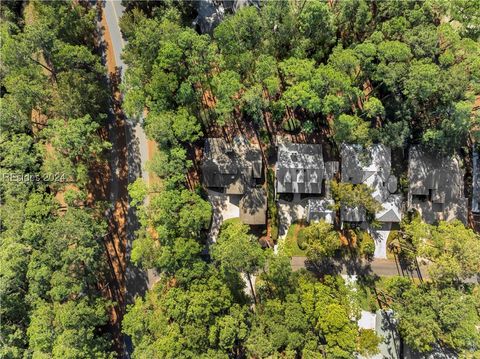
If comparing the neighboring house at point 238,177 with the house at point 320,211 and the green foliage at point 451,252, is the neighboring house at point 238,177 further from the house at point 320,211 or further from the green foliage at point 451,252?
the green foliage at point 451,252

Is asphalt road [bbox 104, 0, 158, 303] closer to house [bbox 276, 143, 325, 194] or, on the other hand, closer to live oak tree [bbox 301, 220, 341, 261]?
house [bbox 276, 143, 325, 194]

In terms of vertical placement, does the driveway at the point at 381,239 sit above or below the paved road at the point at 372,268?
above

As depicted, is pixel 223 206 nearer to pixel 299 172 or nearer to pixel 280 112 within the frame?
pixel 299 172

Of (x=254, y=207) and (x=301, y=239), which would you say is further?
(x=254, y=207)

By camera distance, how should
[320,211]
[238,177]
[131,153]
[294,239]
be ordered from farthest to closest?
[131,153]
[294,239]
[238,177]
[320,211]

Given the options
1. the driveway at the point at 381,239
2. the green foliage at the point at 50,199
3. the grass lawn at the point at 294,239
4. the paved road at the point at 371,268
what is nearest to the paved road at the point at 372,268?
the paved road at the point at 371,268

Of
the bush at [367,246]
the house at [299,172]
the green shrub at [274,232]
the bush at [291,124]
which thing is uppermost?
the bush at [291,124]

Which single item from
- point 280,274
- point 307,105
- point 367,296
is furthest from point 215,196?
point 367,296

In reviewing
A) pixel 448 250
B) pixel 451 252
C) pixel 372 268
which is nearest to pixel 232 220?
pixel 372 268
